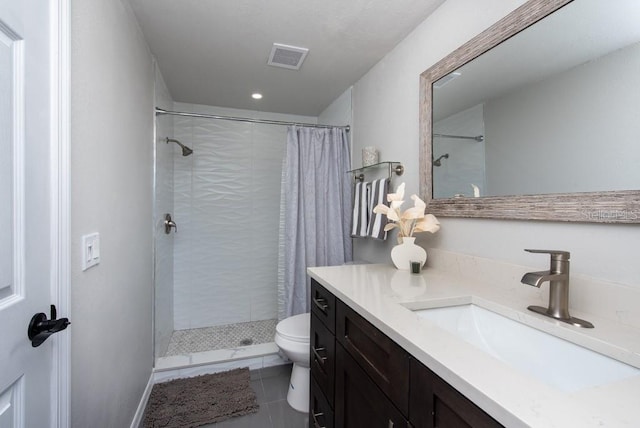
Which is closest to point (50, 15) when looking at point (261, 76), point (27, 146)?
point (27, 146)

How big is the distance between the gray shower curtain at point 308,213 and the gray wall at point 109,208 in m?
0.94

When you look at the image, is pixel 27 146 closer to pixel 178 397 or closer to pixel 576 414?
pixel 576 414

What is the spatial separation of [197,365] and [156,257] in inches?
32.7

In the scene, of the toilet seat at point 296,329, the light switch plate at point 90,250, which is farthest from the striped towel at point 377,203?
the light switch plate at point 90,250

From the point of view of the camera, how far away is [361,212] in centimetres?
204

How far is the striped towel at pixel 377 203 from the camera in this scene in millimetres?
1788

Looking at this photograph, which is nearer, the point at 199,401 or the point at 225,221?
the point at 199,401

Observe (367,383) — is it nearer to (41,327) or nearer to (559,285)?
(559,285)

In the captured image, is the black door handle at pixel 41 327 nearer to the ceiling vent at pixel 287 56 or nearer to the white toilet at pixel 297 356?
the white toilet at pixel 297 356

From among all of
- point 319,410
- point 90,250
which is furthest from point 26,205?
point 319,410

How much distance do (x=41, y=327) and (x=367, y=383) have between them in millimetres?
874

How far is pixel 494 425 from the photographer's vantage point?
1.54ft

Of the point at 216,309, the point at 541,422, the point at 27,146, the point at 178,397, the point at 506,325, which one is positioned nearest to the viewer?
the point at 541,422

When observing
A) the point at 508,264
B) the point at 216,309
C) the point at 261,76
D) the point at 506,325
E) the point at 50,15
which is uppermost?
the point at 261,76
